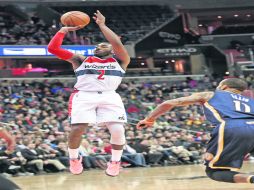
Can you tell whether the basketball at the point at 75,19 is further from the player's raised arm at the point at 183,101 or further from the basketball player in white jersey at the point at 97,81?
the player's raised arm at the point at 183,101

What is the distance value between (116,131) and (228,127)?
81.0 inches

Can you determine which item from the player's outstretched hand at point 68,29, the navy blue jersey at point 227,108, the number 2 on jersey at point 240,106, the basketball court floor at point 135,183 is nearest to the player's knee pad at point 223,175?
the navy blue jersey at point 227,108

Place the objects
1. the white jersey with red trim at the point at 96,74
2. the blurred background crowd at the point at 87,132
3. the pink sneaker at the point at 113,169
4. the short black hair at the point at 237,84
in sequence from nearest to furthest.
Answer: the short black hair at the point at 237,84, the white jersey with red trim at the point at 96,74, the pink sneaker at the point at 113,169, the blurred background crowd at the point at 87,132

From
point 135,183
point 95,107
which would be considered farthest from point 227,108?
point 135,183

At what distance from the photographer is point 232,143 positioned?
210 inches

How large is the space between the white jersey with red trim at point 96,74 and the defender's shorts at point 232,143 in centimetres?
189

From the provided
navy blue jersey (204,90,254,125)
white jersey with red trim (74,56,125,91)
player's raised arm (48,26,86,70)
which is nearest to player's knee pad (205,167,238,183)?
navy blue jersey (204,90,254,125)

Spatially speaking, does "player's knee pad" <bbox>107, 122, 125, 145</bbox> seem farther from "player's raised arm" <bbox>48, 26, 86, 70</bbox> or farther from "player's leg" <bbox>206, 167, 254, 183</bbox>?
"player's leg" <bbox>206, 167, 254, 183</bbox>

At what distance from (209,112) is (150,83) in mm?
23543

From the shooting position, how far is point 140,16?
34.1 metres

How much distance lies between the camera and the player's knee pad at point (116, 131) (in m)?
7.05

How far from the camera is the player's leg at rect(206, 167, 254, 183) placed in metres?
5.30

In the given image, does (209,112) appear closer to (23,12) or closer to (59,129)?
(59,129)

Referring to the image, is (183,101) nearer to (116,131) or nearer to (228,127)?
(228,127)
